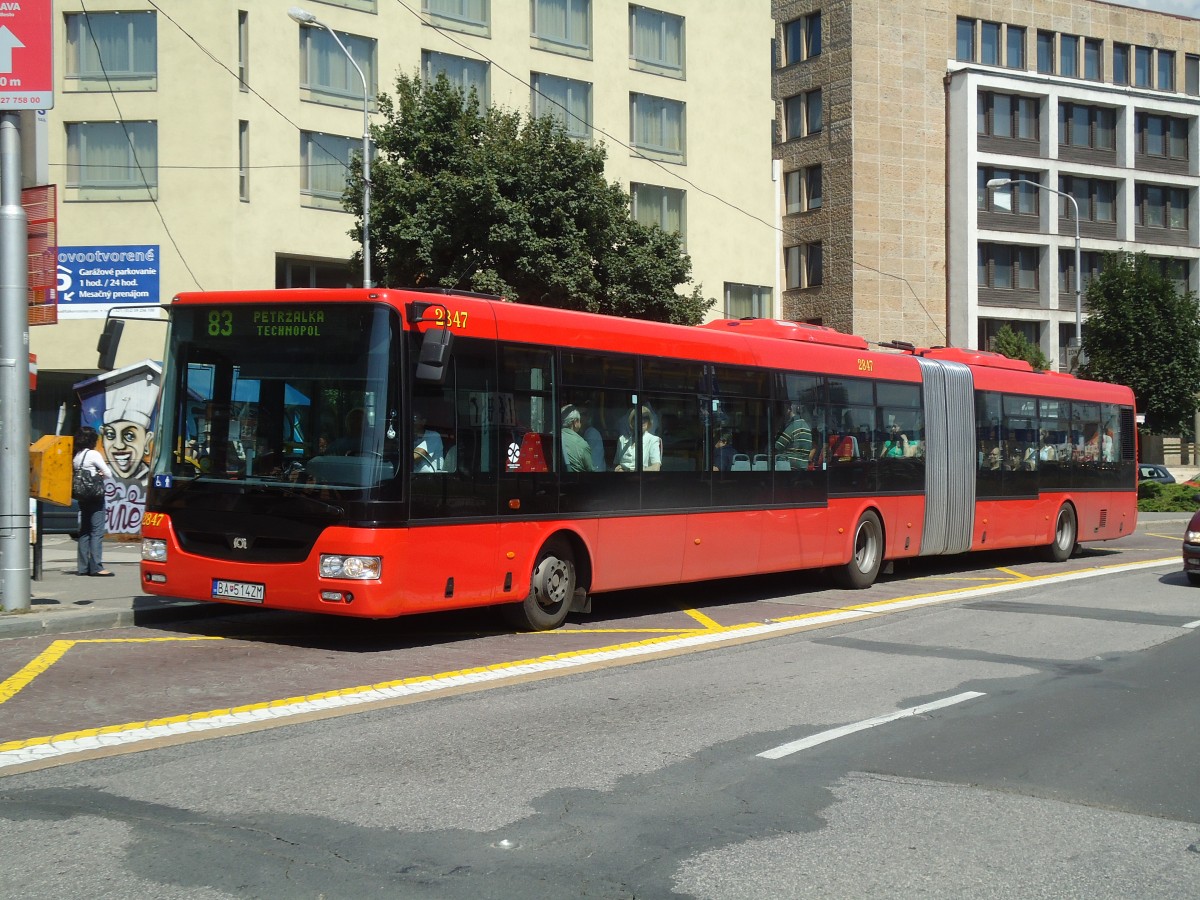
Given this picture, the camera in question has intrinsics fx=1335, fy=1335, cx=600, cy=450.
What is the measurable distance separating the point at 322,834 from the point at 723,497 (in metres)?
9.39

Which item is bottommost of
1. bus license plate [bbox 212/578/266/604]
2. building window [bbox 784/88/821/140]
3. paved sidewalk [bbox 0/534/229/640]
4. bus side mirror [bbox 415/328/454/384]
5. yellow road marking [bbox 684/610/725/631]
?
yellow road marking [bbox 684/610/725/631]

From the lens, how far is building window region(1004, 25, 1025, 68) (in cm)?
5744

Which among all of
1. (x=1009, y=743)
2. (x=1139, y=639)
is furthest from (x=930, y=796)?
(x=1139, y=639)

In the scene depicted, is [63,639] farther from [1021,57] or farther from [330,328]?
[1021,57]

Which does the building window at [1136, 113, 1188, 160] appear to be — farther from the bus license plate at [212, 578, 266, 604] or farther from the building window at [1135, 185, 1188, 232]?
the bus license plate at [212, 578, 266, 604]

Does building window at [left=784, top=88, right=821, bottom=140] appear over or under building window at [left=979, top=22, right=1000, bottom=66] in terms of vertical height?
under

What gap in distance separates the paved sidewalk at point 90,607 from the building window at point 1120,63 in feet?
184

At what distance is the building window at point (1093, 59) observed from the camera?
59.6 m

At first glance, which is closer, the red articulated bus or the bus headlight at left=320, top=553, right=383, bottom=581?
the bus headlight at left=320, top=553, right=383, bottom=581

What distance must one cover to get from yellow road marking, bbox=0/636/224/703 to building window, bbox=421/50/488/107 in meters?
27.5

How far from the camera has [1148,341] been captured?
140 ft

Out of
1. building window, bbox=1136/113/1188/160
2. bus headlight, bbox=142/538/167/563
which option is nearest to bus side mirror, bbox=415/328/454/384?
bus headlight, bbox=142/538/167/563

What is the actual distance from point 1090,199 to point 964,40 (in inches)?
366

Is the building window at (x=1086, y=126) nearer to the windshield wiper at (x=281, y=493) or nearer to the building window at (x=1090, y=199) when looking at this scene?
the building window at (x=1090, y=199)
